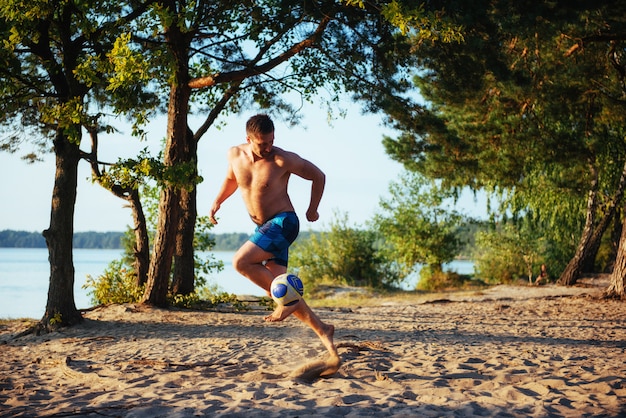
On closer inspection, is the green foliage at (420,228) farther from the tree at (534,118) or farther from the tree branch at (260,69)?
the tree branch at (260,69)

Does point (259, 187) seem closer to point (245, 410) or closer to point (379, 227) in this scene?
point (245, 410)

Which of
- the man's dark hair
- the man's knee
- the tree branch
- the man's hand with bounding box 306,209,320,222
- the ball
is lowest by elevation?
the ball

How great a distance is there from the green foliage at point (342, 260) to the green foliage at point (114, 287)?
36.2ft

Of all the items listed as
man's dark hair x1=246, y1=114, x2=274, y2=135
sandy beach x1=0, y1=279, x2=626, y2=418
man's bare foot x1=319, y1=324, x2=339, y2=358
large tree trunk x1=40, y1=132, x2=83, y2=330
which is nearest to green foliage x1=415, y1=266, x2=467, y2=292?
sandy beach x1=0, y1=279, x2=626, y2=418

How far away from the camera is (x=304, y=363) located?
516 cm

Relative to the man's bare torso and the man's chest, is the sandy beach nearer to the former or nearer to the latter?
the man's bare torso

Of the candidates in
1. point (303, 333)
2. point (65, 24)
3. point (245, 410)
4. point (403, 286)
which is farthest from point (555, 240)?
point (245, 410)

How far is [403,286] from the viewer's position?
77.0 feet

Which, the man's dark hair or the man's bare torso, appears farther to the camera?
the man's bare torso

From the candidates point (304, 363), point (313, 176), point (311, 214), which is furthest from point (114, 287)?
point (313, 176)

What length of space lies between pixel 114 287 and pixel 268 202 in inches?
305

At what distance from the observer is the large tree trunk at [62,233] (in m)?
8.78

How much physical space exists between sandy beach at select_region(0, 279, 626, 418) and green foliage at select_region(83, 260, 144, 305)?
3.28 ft

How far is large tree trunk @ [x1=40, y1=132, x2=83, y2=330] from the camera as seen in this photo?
28.8 ft
